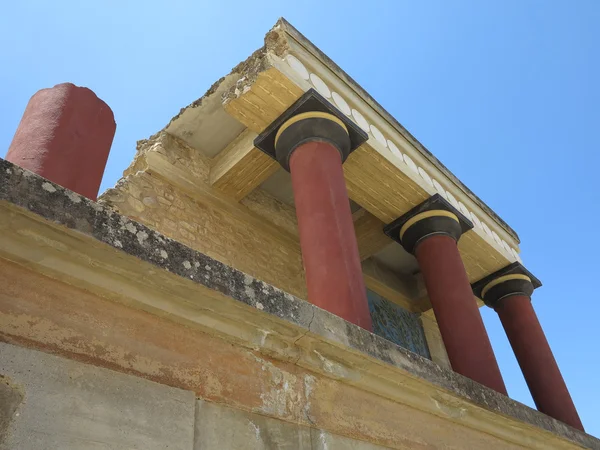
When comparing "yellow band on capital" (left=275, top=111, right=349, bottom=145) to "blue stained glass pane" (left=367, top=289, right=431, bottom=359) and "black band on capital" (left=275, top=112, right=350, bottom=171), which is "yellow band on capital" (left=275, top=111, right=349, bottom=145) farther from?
"blue stained glass pane" (left=367, top=289, right=431, bottom=359)

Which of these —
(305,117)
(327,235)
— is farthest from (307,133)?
(327,235)

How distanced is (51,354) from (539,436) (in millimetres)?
3502

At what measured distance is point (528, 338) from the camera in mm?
6613

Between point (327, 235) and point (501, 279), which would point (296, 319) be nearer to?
point (327, 235)

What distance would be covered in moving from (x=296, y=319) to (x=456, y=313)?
324 cm

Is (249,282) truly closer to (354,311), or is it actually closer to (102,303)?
(102,303)

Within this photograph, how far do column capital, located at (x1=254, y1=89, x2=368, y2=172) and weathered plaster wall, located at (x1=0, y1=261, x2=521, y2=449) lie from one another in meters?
2.69

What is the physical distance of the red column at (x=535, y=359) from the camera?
19.3ft

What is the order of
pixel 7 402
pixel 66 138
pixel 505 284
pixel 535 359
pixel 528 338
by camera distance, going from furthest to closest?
1. pixel 505 284
2. pixel 528 338
3. pixel 535 359
4. pixel 66 138
5. pixel 7 402

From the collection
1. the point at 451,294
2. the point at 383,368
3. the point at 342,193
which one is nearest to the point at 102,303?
the point at 383,368

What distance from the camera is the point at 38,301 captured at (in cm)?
158

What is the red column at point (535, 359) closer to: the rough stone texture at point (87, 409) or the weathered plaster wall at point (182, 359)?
the weathered plaster wall at point (182, 359)

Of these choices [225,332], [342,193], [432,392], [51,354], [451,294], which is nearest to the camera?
[51,354]

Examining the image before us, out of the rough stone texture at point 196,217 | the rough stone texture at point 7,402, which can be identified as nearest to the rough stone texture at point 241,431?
the rough stone texture at point 7,402
